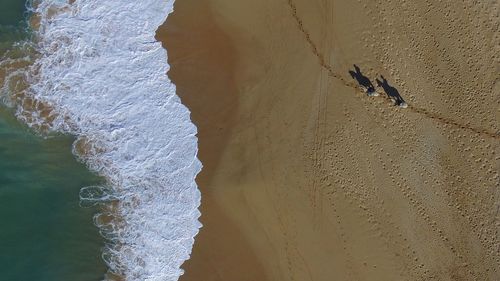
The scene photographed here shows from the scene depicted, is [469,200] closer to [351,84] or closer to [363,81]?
[363,81]

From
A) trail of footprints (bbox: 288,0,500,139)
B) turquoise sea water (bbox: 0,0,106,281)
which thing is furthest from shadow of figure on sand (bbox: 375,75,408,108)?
turquoise sea water (bbox: 0,0,106,281)

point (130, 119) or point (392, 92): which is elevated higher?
point (392, 92)

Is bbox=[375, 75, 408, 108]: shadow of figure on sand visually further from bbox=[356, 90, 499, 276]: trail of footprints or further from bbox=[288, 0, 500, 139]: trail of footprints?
bbox=[356, 90, 499, 276]: trail of footprints

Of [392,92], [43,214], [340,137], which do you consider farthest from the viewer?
[392,92]

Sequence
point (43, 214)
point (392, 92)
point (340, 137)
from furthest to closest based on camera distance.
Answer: point (392, 92) → point (340, 137) → point (43, 214)

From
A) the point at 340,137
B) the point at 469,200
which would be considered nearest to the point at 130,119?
the point at 340,137

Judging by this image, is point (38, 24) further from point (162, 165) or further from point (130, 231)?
point (130, 231)

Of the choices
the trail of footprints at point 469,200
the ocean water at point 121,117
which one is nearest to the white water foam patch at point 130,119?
the ocean water at point 121,117
